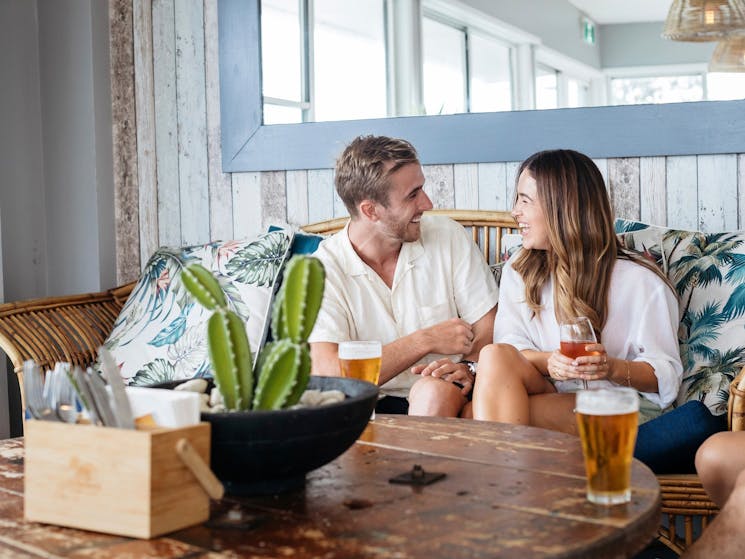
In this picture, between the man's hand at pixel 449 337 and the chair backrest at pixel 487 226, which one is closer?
the man's hand at pixel 449 337

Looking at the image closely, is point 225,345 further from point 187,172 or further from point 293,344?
point 187,172

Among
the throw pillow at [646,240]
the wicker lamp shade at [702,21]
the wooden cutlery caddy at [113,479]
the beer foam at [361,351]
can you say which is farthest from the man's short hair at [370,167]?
the wooden cutlery caddy at [113,479]

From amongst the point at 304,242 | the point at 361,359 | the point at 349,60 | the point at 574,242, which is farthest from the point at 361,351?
the point at 349,60

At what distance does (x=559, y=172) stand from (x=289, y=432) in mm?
1399

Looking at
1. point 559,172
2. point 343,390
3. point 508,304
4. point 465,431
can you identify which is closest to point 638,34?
point 559,172

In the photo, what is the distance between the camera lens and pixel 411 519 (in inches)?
43.9

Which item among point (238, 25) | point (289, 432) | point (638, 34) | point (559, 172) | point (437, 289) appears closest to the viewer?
point (289, 432)

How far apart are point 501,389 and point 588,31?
4.20 feet

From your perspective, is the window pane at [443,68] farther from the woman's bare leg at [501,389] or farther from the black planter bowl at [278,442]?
the black planter bowl at [278,442]

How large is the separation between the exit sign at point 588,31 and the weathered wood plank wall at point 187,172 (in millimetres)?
483

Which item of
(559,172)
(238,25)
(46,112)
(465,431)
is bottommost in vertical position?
(465,431)

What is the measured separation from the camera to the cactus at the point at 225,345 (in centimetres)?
118

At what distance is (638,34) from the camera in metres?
2.80

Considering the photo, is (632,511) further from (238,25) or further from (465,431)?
(238,25)
